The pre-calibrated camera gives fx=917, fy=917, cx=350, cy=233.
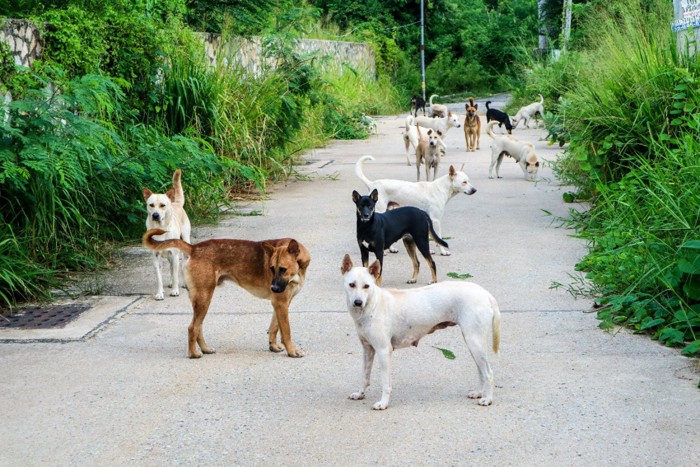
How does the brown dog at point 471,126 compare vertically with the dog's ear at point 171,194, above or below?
below

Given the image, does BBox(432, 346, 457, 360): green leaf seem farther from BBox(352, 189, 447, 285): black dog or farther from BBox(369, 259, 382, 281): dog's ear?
BBox(352, 189, 447, 285): black dog

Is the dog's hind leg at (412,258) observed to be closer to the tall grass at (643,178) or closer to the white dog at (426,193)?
the white dog at (426,193)

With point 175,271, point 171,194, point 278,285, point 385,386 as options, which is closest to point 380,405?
point 385,386

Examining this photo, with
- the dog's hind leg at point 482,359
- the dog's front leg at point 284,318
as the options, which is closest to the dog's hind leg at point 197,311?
the dog's front leg at point 284,318

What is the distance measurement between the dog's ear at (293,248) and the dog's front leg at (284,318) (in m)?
0.27

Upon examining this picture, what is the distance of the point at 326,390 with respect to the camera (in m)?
5.52

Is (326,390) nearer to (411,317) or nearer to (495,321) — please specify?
(411,317)

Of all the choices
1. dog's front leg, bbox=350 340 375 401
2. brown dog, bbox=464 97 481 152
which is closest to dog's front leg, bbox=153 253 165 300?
dog's front leg, bbox=350 340 375 401

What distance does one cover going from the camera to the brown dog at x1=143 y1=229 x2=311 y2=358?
6.05 m

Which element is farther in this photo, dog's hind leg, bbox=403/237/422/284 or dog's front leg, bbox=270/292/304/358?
dog's hind leg, bbox=403/237/422/284

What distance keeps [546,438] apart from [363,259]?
3.68 m

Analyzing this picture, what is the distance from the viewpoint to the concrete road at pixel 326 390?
4.58 metres

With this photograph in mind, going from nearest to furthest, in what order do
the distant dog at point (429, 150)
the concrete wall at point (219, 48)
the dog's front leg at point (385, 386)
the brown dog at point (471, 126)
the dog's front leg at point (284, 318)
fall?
the dog's front leg at point (385, 386) < the dog's front leg at point (284, 318) < the concrete wall at point (219, 48) < the distant dog at point (429, 150) < the brown dog at point (471, 126)

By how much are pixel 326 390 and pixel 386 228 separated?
278 cm
